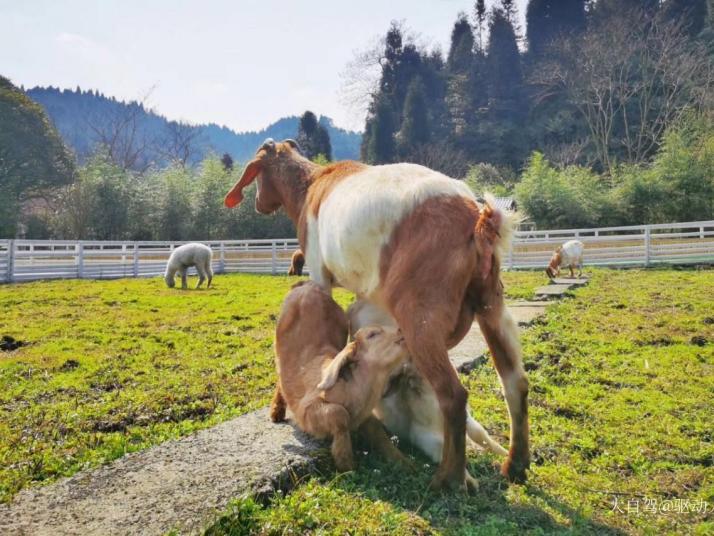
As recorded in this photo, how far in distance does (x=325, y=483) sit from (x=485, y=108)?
5789cm

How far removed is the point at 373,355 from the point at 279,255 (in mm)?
19212

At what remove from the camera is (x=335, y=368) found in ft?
9.96

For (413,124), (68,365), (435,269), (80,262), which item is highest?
(413,124)

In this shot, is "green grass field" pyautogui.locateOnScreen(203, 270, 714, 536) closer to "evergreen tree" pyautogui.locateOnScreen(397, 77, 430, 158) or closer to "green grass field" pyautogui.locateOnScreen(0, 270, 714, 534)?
"green grass field" pyautogui.locateOnScreen(0, 270, 714, 534)

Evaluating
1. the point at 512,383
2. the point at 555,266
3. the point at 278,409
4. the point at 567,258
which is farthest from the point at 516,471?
the point at 567,258

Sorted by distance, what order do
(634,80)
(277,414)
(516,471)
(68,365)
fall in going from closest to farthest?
(516,471)
(277,414)
(68,365)
(634,80)

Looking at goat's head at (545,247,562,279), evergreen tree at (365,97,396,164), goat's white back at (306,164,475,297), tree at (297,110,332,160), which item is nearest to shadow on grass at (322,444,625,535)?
goat's white back at (306,164,475,297)

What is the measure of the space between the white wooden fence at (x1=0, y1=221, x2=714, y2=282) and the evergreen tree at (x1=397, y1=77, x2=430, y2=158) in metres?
33.5

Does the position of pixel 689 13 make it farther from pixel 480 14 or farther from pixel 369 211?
pixel 369 211

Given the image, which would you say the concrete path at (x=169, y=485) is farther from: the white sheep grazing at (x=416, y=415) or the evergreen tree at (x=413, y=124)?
the evergreen tree at (x=413, y=124)

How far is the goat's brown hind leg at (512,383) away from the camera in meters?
2.98

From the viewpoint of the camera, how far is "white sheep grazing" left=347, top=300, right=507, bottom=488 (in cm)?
327

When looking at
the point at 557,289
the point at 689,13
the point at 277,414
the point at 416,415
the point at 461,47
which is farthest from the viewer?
the point at 461,47

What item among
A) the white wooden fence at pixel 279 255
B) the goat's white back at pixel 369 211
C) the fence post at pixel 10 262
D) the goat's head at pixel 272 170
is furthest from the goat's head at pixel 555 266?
the fence post at pixel 10 262
